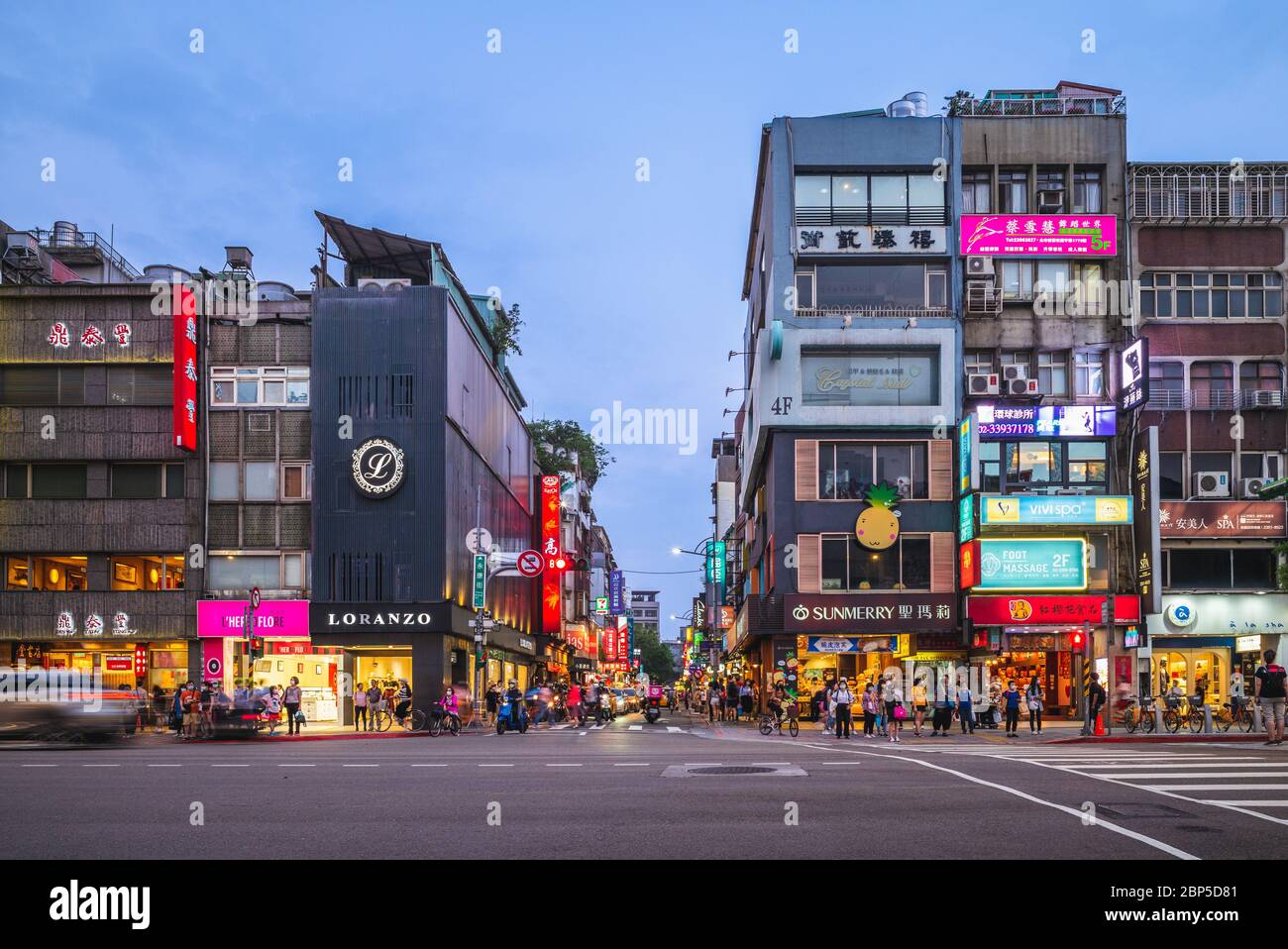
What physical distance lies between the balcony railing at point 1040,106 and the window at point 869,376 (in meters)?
11.1

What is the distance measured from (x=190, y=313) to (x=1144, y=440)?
3742 centimetres

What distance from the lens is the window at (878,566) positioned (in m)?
49.9

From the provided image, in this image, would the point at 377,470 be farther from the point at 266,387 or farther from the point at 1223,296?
Answer: the point at 1223,296

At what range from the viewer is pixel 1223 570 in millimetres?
48250

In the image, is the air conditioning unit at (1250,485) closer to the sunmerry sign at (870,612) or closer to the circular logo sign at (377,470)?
the sunmerry sign at (870,612)

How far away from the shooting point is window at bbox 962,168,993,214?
51.3 m

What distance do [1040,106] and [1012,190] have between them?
4.51 metres

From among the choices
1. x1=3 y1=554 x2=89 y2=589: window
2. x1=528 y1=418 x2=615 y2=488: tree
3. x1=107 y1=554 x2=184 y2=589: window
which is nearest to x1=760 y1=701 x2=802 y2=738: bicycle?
x1=107 y1=554 x2=184 y2=589: window

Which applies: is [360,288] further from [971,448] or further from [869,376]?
[971,448]

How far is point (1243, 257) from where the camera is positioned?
161ft

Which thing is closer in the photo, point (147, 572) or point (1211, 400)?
point (147, 572)

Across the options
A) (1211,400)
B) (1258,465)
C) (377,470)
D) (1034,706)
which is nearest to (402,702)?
(377,470)

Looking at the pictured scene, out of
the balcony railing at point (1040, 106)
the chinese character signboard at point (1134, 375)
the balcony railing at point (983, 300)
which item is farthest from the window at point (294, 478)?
the chinese character signboard at point (1134, 375)
